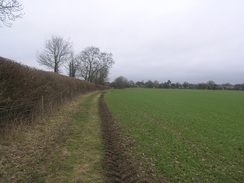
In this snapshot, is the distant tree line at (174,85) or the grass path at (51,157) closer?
the grass path at (51,157)

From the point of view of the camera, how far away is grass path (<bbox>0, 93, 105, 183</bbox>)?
397 cm

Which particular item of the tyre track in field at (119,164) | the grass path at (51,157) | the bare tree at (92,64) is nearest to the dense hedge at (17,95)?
the grass path at (51,157)

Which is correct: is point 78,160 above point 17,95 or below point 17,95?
below

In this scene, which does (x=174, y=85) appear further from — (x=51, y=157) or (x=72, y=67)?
(x=51, y=157)

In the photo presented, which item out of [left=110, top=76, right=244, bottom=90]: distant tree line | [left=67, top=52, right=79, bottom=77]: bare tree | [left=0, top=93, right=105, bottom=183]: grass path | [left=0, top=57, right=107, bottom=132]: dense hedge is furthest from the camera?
[left=110, top=76, right=244, bottom=90]: distant tree line

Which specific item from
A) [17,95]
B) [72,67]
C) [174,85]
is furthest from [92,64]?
[174,85]

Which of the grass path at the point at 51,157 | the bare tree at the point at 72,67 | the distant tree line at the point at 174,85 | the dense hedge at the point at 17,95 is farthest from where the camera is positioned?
the distant tree line at the point at 174,85

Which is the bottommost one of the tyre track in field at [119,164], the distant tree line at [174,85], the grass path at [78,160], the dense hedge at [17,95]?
the tyre track in field at [119,164]

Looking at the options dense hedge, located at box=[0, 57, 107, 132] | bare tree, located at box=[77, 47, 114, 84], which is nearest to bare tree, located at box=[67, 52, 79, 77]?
bare tree, located at box=[77, 47, 114, 84]

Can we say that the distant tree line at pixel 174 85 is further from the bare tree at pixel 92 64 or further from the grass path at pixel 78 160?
the grass path at pixel 78 160

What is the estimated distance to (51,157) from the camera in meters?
4.93

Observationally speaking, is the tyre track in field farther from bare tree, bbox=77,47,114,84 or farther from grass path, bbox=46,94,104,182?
bare tree, bbox=77,47,114,84

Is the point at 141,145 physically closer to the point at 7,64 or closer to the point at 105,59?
the point at 7,64

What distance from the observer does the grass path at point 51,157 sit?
156 inches
